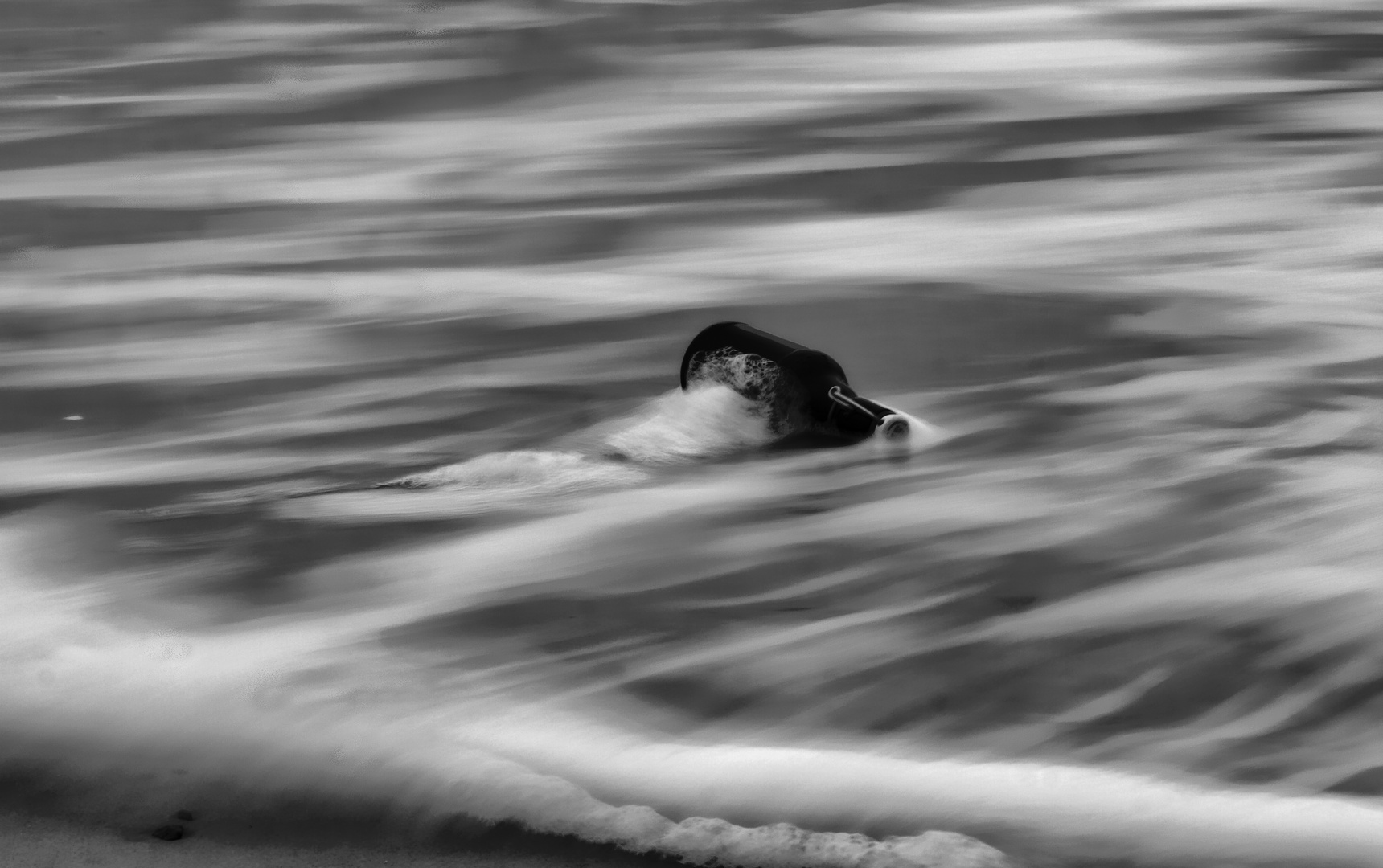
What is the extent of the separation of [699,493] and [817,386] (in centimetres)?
25

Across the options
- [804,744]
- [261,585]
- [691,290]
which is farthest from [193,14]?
[804,744]

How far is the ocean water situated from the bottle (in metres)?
0.05

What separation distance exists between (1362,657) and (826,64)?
15.2 feet

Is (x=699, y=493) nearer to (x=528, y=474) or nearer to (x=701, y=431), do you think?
(x=701, y=431)

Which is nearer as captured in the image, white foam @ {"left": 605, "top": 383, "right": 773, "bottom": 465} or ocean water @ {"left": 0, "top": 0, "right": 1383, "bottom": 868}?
ocean water @ {"left": 0, "top": 0, "right": 1383, "bottom": 868}

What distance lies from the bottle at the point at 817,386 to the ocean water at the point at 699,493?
0.05 metres

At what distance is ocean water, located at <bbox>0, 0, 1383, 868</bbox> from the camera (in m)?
1.52

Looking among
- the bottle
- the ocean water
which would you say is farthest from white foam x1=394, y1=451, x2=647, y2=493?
the bottle

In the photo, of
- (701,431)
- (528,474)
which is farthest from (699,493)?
(528,474)

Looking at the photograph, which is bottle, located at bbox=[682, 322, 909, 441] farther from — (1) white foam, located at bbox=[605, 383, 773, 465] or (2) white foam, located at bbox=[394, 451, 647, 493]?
(2) white foam, located at bbox=[394, 451, 647, 493]

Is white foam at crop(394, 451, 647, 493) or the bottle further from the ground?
the bottle

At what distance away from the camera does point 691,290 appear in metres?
3.56

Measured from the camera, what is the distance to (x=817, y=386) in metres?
2.30

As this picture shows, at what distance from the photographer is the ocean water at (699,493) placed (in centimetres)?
152
